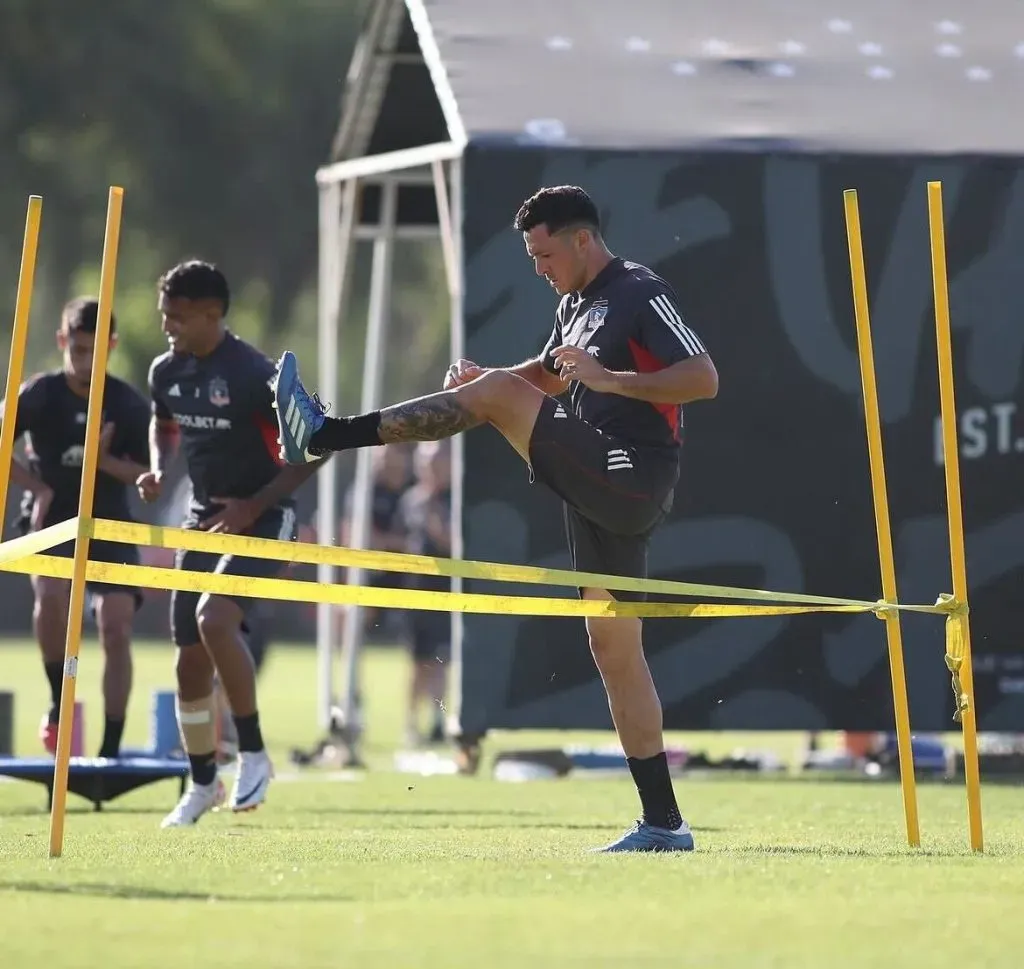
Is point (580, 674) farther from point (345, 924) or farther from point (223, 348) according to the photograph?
point (345, 924)

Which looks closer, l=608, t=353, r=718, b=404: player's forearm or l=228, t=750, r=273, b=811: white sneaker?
l=608, t=353, r=718, b=404: player's forearm

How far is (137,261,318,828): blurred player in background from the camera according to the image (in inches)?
368

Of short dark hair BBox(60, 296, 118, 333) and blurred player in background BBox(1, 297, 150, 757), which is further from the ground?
short dark hair BBox(60, 296, 118, 333)

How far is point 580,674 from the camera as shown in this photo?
39.2 feet

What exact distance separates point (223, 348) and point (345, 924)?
433cm

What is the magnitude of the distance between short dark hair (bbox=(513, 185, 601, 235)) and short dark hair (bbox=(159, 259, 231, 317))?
2086mm

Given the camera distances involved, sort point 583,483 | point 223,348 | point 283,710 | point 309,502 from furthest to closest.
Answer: point 309,502 < point 283,710 < point 223,348 < point 583,483

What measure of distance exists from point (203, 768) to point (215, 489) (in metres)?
1.17

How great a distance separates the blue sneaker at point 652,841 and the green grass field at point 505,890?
0.46 ft

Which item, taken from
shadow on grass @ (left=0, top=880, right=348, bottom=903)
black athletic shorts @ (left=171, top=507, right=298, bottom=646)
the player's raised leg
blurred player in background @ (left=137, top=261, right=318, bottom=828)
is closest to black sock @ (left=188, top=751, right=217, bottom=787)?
blurred player in background @ (left=137, top=261, right=318, bottom=828)

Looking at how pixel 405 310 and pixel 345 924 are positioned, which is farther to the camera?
pixel 405 310

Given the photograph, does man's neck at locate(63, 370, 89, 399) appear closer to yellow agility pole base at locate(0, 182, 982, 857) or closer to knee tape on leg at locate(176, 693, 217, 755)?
knee tape on leg at locate(176, 693, 217, 755)

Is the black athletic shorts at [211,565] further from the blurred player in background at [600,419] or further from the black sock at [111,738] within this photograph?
the blurred player in background at [600,419]

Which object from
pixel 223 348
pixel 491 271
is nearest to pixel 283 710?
→ pixel 491 271
